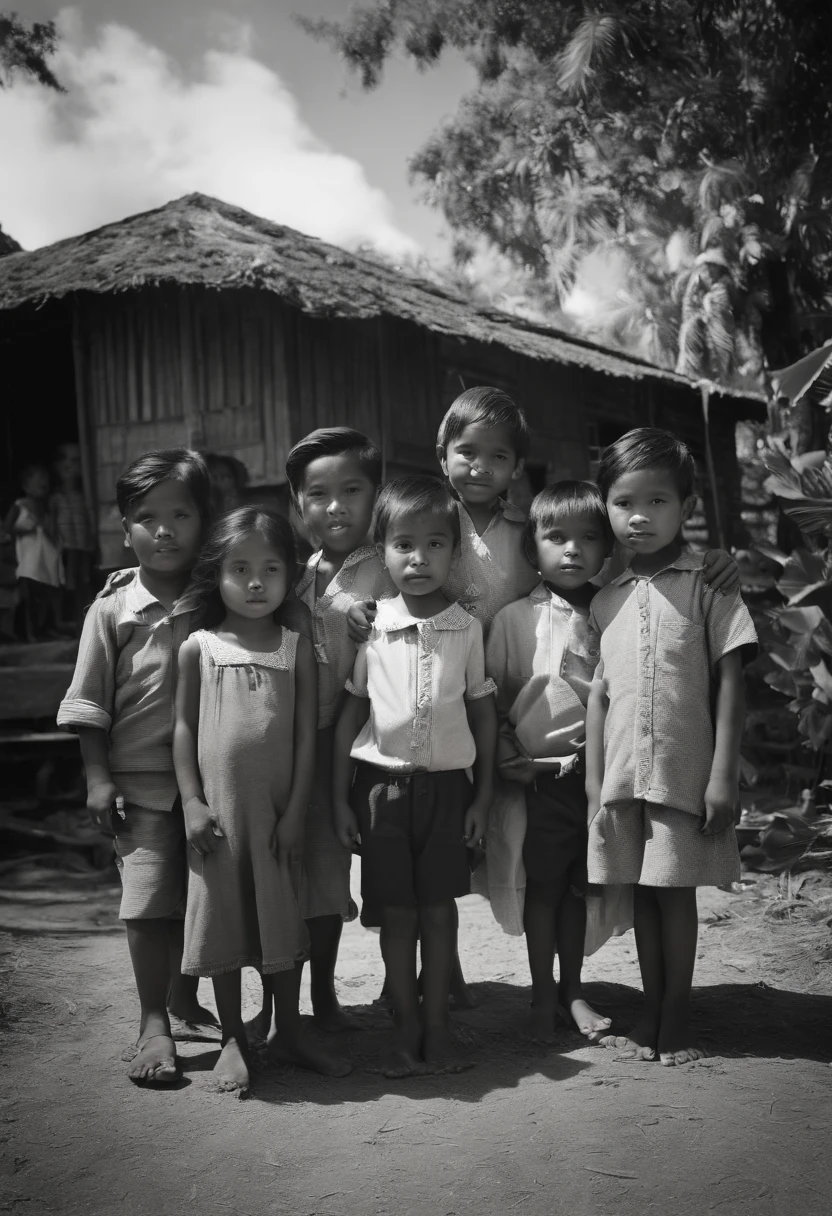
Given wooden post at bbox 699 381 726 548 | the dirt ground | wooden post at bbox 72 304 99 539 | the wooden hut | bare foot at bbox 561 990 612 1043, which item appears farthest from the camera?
wooden post at bbox 699 381 726 548

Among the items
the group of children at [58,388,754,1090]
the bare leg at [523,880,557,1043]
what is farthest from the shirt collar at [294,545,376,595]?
the bare leg at [523,880,557,1043]

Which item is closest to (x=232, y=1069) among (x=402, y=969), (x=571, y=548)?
(x=402, y=969)

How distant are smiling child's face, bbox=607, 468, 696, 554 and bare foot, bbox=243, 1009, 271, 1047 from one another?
68.7 inches

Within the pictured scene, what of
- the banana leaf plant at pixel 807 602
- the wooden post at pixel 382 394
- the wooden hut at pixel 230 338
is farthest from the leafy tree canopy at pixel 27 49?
the banana leaf plant at pixel 807 602

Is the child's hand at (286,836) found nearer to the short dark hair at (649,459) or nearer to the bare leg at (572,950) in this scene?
the bare leg at (572,950)

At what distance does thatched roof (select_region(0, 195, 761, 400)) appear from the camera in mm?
7473

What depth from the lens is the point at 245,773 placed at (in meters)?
2.61

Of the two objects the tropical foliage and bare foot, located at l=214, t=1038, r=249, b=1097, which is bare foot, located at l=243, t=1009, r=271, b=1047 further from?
the tropical foliage

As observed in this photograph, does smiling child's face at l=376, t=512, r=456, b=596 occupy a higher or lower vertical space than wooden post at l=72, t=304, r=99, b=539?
lower

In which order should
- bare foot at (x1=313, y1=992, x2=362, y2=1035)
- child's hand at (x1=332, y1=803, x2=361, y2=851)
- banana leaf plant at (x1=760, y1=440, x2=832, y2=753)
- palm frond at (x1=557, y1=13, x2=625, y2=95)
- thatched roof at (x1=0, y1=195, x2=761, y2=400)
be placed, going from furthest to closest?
palm frond at (x1=557, y1=13, x2=625, y2=95), thatched roof at (x1=0, y1=195, x2=761, y2=400), banana leaf plant at (x1=760, y1=440, x2=832, y2=753), bare foot at (x1=313, y1=992, x2=362, y2=1035), child's hand at (x1=332, y1=803, x2=361, y2=851)

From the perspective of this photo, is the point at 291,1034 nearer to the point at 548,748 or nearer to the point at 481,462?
the point at 548,748

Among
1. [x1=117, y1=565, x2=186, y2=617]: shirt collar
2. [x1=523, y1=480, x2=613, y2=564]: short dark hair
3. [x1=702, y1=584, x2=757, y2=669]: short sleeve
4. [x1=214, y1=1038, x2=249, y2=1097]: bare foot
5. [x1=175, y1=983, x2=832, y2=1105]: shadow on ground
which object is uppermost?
[x1=523, y1=480, x2=613, y2=564]: short dark hair

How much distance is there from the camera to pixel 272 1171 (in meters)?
2.10

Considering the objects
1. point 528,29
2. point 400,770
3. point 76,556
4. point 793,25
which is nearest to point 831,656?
point 400,770
